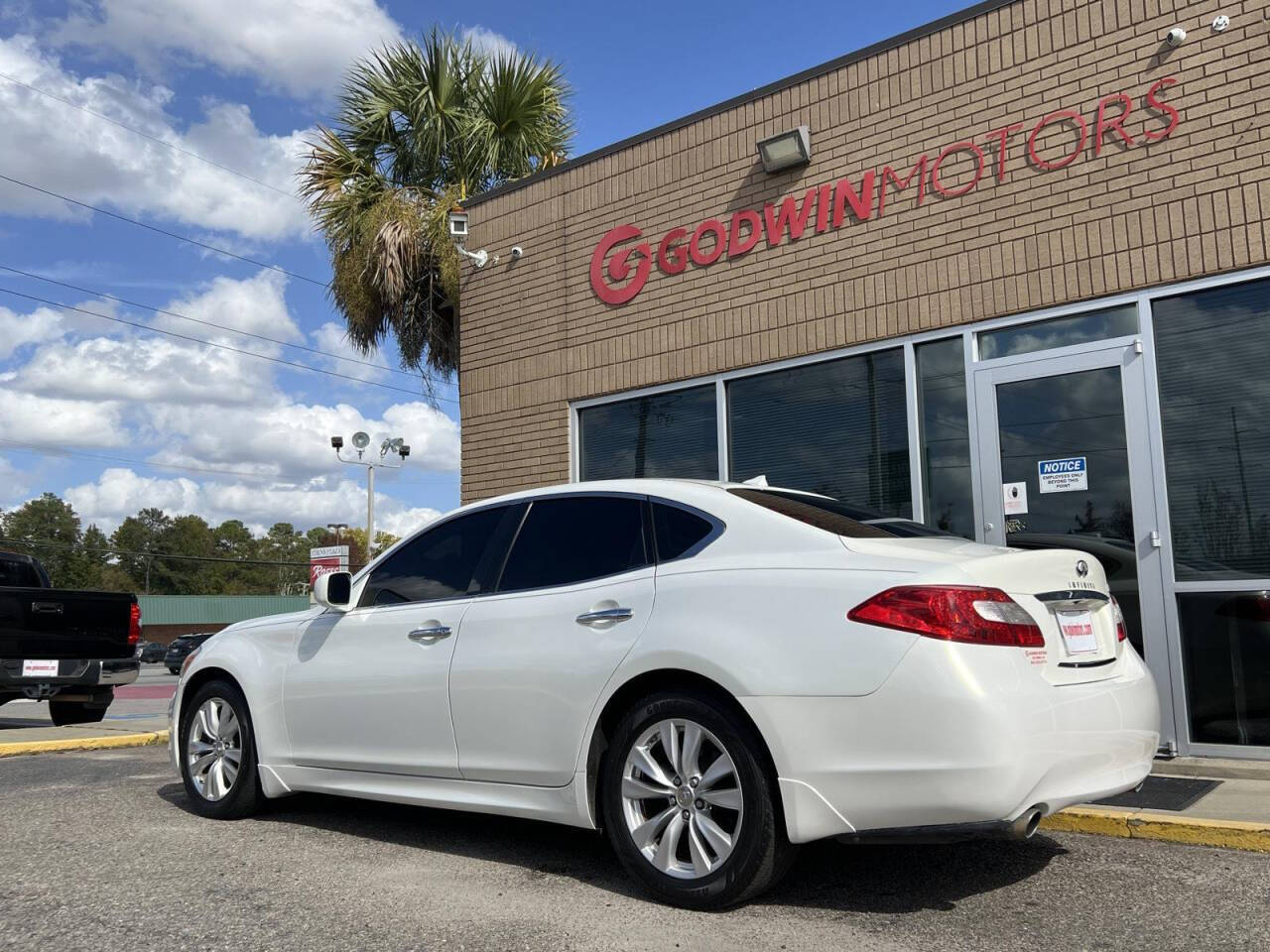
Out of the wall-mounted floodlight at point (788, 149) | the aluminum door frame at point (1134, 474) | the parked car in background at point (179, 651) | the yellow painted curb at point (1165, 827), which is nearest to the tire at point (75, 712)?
the wall-mounted floodlight at point (788, 149)

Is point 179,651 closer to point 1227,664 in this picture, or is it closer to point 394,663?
point 394,663

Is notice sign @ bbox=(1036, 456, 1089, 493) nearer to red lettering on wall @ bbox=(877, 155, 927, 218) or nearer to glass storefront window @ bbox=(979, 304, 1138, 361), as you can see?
glass storefront window @ bbox=(979, 304, 1138, 361)

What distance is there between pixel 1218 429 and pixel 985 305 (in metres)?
1.75

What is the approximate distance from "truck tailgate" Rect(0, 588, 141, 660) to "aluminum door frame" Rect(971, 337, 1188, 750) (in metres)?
7.90

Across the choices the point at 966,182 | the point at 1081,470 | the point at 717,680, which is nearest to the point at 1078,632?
the point at 717,680

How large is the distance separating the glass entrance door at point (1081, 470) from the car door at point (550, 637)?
11.9 ft

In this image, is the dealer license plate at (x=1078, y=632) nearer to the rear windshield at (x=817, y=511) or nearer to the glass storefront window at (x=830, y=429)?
the rear windshield at (x=817, y=511)

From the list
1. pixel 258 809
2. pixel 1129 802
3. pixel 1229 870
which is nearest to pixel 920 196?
pixel 1129 802

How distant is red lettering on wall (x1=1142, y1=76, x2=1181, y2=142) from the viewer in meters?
7.11

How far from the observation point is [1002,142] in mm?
7883

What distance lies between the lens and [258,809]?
5.80m

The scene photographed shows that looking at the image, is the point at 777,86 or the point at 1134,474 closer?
the point at 1134,474

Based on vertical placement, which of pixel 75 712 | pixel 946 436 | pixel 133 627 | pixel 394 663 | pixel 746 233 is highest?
pixel 746 233

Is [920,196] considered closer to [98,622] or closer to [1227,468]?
[1227,468]
